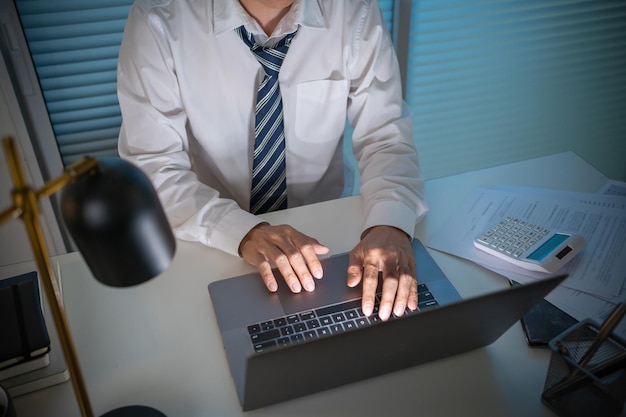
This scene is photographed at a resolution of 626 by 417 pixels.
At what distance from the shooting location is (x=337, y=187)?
1650mm

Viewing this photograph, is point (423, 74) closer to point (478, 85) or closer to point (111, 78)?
point (478, 85)

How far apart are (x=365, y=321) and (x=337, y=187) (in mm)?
793

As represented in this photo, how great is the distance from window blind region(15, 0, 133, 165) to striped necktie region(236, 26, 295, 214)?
760mm

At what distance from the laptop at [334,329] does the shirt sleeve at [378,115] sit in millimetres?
264

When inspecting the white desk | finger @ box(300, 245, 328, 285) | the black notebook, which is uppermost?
the black notebook

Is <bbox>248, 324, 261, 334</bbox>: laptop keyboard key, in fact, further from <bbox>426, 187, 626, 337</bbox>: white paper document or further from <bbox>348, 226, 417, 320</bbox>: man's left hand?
<bbox>426, 187, 626, 337</bbox>: white paper document

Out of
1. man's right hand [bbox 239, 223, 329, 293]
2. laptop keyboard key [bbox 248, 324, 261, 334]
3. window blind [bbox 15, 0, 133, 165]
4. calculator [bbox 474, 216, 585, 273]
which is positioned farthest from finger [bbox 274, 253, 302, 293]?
window blind [bbox 15, 0, 133, 165]

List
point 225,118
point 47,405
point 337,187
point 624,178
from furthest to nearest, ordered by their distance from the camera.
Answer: point 624,178 < point 337,187 < point 225,118 < point 47,405

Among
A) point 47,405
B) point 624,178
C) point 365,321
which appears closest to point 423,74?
point 624,178

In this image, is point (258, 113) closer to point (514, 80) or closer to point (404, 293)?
point (404, 293)

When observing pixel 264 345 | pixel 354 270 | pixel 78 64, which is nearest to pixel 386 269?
pixel 354 270

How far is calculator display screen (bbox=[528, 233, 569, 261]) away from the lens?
102cm

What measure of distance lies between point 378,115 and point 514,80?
140 centimetres

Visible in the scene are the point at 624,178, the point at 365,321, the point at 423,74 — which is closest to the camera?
the point at 365,321
